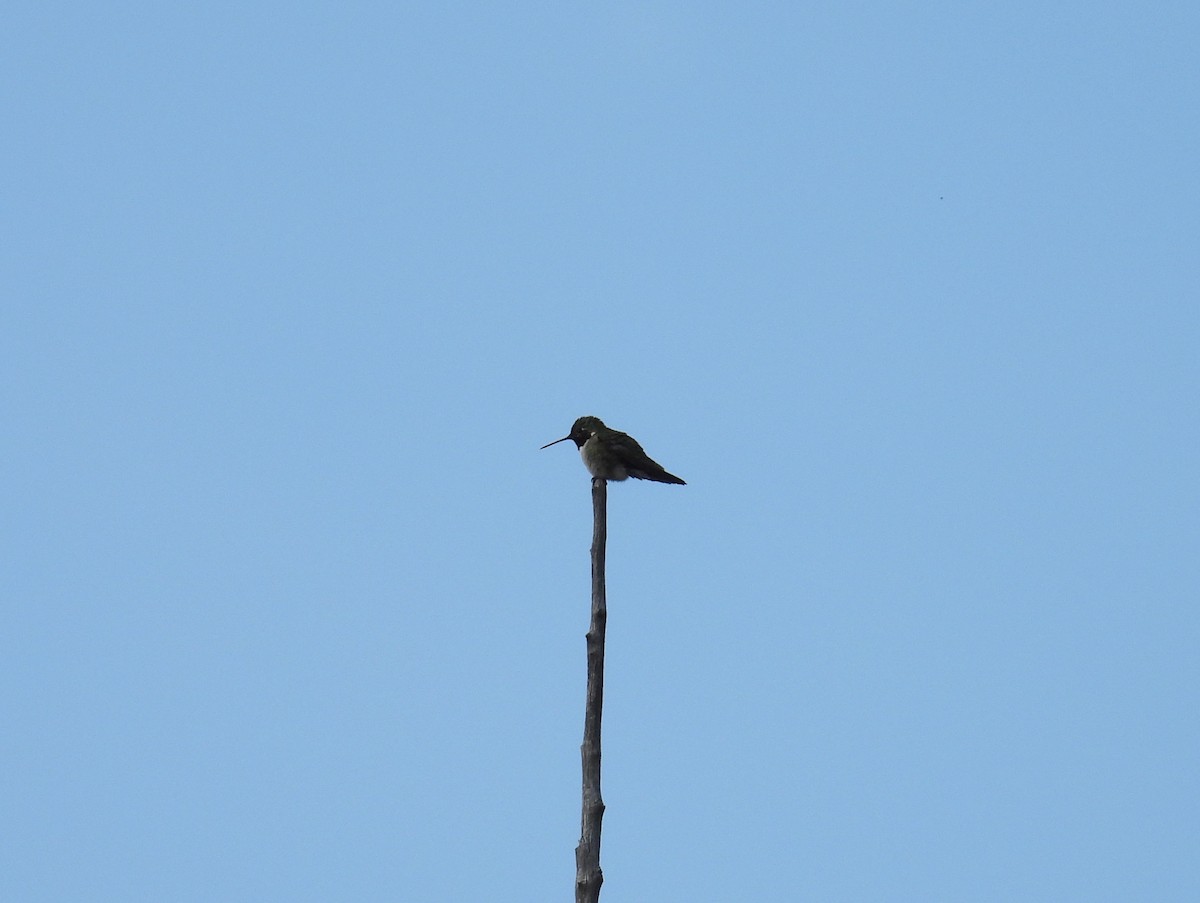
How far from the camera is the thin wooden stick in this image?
8391 millimetres

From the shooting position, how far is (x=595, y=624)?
9188mm

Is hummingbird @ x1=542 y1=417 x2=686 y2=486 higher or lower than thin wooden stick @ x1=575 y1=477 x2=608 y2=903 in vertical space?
higher

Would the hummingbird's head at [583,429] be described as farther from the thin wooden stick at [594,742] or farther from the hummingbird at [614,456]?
the thin wooden stick at [594,742]

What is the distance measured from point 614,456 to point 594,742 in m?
2.96

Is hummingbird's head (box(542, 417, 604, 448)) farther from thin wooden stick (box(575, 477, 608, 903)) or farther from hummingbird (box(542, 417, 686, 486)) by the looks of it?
thin wooden stick (box(575, 477, 608, 903))

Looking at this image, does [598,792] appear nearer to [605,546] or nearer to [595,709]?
[595,709]

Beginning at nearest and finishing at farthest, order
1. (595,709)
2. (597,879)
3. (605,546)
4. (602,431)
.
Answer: (597,879)
(595,709)
(605,546)
(602,431)

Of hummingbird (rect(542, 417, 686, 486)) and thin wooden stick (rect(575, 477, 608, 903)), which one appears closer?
thin wooden stick (rect(575, 477, 608, 903))

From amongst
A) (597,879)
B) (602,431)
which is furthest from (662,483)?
(597,879)

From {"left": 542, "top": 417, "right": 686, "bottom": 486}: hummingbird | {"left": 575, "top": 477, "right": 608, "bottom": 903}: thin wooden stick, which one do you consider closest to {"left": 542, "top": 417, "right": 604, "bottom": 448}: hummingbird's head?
{"left": 542, "top": 417, "right": 686, "bottom": 486}: hummingbird

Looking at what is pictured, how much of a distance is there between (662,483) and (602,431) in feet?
2.25

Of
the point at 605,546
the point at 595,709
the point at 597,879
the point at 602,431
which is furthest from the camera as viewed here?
the point at 602,431

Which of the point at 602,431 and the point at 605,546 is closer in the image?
the point at 605,546

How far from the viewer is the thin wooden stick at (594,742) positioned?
8391mm
